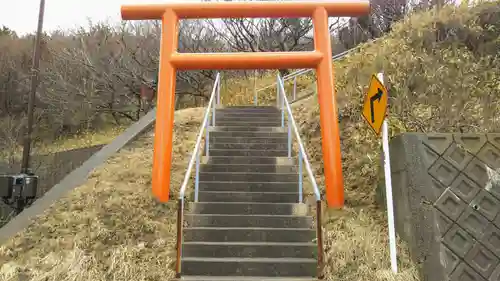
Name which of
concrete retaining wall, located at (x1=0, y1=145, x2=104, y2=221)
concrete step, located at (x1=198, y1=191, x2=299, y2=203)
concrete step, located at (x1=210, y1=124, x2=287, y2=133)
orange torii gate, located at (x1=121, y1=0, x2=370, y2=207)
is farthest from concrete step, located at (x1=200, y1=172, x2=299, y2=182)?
concrete retaining wall, located at (x1=0, y1=145, x2=104, y2=221)

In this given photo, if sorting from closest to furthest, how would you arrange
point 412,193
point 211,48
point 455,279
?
point 455,279 < point 412,193 < point 211,48

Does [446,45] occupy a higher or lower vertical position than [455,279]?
higher

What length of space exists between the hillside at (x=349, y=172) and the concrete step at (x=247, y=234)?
337mm

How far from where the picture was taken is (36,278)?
5723 millimetres

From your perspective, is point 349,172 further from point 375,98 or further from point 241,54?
point 241,54

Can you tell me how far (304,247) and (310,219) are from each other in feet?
2.12

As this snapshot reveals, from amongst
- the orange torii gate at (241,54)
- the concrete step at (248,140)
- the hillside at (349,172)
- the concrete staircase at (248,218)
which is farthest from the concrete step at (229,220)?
the concrete step at (248,140)

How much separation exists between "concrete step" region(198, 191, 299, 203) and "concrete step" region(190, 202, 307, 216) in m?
A: 0.29

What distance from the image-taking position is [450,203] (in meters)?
5.54

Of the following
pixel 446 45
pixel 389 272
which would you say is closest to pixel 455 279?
pixel 389 272

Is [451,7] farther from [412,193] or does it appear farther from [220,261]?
[220,261]

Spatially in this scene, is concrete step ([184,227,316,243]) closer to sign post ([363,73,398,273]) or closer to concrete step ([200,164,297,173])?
sign post ([363,73,398,273])

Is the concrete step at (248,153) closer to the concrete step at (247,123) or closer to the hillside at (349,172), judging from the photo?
the hillside at (349,172)

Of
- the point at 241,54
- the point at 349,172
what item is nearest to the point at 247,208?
the point at 349,172
